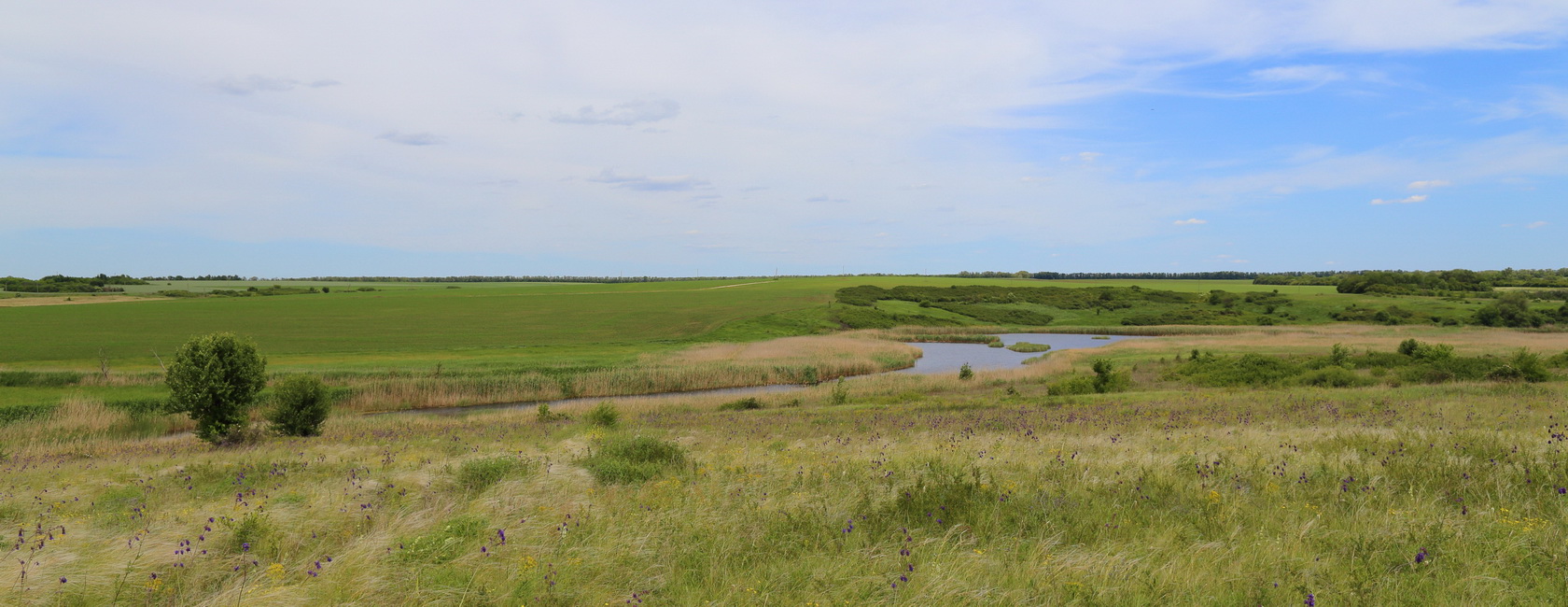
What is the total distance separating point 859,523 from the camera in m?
6.85

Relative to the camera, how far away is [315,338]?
64.3 meters

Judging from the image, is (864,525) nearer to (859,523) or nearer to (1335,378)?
(859,523)

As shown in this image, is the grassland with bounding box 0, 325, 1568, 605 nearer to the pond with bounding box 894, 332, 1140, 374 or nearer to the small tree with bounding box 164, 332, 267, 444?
the small tree with bounding box 164, 332, 267, 444

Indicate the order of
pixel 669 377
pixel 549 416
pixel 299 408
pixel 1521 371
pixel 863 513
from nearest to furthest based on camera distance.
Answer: pixel 863 513
pixel 299 408
pixel 1521 371
pixel 549 416
pixel 669 377

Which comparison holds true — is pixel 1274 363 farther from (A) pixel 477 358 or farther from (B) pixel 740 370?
(A) pixel 477 358

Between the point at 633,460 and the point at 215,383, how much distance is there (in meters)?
21.0

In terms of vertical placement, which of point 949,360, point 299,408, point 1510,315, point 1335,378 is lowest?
point 949,360

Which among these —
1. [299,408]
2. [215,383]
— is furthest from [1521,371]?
[215,383]

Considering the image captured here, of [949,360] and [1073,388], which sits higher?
[1073,388]

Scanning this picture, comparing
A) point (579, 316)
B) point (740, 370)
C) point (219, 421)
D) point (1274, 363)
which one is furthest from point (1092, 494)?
point (579, 316)

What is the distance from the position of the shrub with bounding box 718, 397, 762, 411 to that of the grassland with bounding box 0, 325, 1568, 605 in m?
17.7

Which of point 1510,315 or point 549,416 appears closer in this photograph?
point 549,416

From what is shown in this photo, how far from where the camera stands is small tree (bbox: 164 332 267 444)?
79.9 ft

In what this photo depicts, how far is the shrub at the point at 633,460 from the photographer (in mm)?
10391
